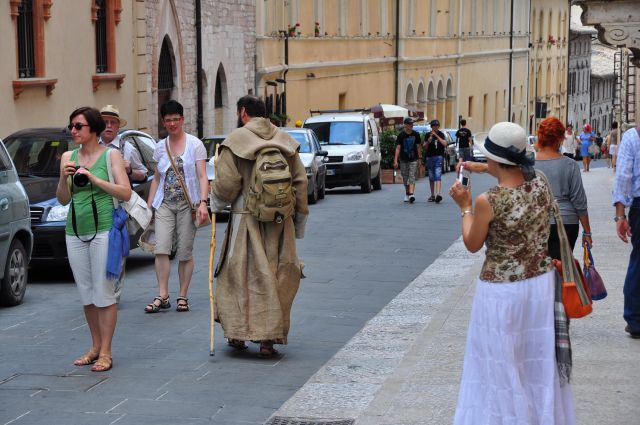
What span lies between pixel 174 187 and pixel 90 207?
8.16 feet

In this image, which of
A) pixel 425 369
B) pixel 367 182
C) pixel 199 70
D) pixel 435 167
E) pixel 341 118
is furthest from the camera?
pixel 199 70

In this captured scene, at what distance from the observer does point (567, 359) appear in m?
6.21

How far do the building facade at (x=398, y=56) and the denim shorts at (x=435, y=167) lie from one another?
12198 millimetres

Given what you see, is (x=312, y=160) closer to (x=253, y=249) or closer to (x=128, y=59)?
(x=128, y=59)

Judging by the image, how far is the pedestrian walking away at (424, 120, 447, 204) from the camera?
25.2m

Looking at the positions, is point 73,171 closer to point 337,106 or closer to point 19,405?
point 19,405

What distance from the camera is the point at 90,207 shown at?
28.2 ft

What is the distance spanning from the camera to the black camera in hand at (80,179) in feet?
28.1

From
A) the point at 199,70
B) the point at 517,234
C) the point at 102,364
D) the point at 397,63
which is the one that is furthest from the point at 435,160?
the point at 397,63

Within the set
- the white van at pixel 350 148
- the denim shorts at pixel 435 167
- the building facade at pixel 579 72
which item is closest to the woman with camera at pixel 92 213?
the denim shorts at pixel 435 167

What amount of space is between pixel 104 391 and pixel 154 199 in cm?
325

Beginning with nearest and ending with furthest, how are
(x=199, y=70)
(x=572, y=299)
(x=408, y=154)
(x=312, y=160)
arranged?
(x=572, y=299) → (x=408, y=154) → (x=312, y=160) → (x=199, y=70)

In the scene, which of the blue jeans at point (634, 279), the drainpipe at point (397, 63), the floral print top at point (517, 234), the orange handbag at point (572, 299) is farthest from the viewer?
the drainpipe at point (397, 63)

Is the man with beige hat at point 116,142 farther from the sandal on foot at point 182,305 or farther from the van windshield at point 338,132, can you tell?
the van windshield at point 338,132
